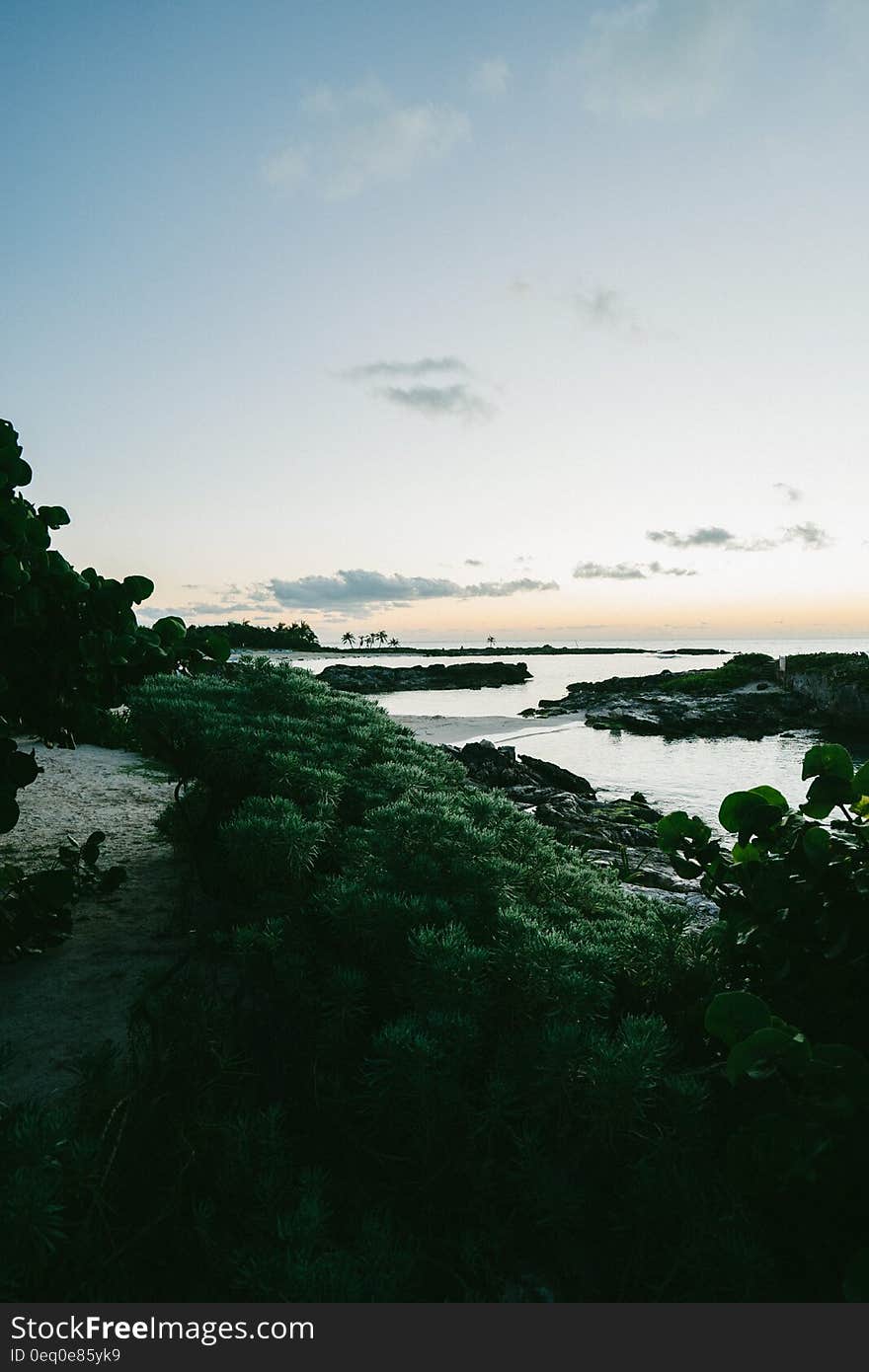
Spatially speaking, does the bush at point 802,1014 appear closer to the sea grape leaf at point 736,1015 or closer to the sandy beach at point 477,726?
the sea grape leaf at point 736,1015

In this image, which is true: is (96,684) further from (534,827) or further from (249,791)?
(534,827)

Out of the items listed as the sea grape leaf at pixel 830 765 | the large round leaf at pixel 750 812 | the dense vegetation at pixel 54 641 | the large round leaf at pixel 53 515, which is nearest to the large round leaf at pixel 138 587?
the dense vegetation at pixel 54 641

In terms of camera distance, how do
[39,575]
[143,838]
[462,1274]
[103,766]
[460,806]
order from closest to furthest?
[462,1274] → [39,575] → [460,806] → [143,838] → [103,766]

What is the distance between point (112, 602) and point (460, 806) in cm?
266

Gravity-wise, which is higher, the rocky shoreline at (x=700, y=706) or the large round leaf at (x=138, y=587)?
the large round leaf at (x=138, y=587)

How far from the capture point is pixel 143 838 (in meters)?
7.22

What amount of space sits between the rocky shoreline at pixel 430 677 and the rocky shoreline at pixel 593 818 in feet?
105

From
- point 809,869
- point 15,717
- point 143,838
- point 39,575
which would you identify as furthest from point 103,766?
point 809,869

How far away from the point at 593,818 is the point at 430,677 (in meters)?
45.4

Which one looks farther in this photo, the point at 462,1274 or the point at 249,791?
the point at 249,791

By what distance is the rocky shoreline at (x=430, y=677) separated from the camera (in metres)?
50.2

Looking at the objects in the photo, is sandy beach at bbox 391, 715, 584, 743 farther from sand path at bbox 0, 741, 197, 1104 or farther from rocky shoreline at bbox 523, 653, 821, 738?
sand path at bbox 0, 741, 197, 1104

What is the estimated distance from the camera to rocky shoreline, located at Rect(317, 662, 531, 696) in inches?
1978

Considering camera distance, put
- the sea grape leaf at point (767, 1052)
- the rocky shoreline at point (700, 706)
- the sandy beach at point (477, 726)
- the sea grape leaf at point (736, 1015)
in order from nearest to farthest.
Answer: the sea grape leaf at point (767, 1052) → the sea grape leaf at point (736, 1015) → the sandy beach at point (477, 726) → the rocky shoreline at point (700, 706)
